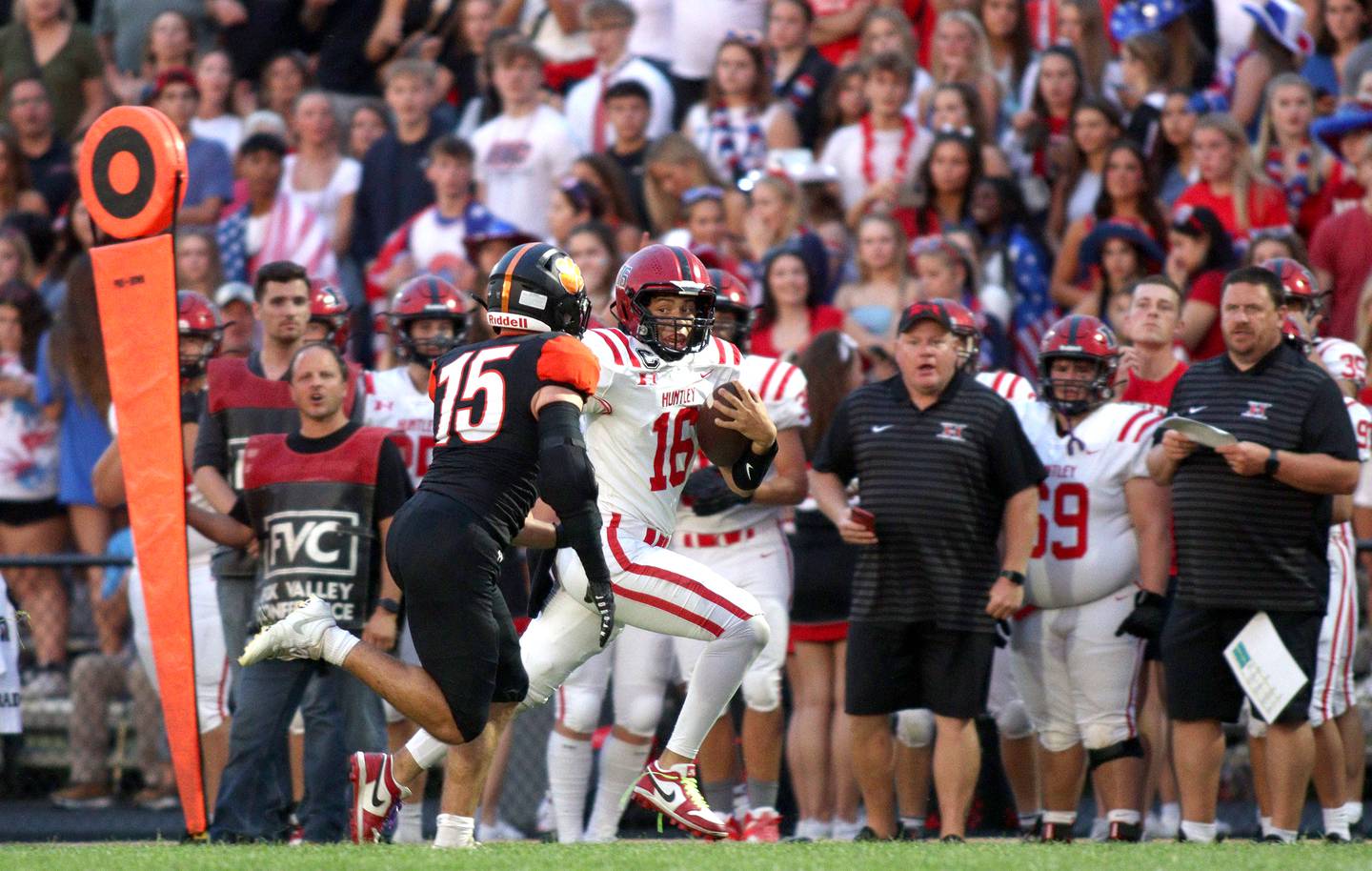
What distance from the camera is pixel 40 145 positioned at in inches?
507

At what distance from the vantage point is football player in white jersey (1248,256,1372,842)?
26.0ft

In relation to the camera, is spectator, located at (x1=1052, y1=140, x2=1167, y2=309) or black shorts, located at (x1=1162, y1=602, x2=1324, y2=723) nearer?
black shorts, located at (x1=1162, y1=602, x2=1324, y2=723)

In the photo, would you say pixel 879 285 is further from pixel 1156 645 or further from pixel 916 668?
pixel 916 668

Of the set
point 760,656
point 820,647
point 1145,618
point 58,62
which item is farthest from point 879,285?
point 58,62

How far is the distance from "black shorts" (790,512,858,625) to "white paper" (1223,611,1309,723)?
5.78ft

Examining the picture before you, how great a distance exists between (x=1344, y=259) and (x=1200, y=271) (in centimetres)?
69

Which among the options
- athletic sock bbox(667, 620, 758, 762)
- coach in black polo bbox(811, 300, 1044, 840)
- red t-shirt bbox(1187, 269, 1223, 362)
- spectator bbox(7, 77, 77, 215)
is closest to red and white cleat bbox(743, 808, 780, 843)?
coach in black polo bbox(811, 300, 1044, 840)

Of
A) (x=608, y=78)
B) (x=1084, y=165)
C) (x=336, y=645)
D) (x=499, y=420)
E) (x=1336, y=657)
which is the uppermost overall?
(x=608, y=78)

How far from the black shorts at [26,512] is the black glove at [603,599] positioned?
17.6 feet

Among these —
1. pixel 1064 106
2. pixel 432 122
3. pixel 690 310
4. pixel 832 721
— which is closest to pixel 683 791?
pixel 690 310

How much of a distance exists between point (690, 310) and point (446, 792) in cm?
183

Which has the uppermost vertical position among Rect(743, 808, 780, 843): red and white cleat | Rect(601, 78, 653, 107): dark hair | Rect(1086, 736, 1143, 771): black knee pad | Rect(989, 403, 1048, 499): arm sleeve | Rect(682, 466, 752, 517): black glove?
Rect(601, 78, 653, 107): dark hair

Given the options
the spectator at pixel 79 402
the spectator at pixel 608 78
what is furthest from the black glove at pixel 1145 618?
the spectator at pixel 79 402

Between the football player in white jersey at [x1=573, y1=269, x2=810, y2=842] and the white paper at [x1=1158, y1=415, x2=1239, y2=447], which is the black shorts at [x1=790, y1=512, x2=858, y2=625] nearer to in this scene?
the football player in white jersey at [x1=573, y1=269, x2=810, y2=842]
